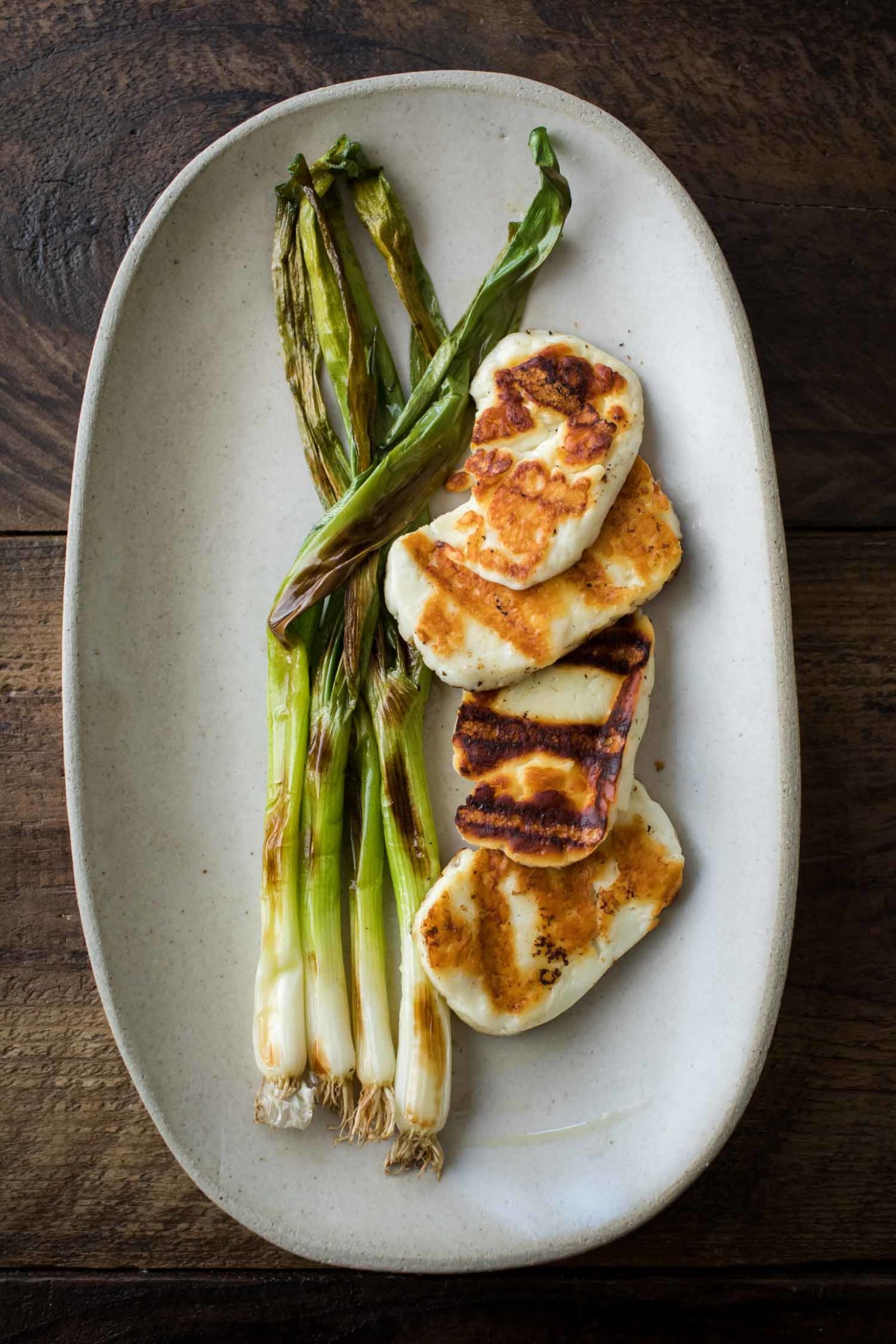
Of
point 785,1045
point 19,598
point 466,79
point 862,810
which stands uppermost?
point 466,79

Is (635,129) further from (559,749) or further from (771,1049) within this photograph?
(771,1049)

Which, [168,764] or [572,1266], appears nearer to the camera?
[168,764]

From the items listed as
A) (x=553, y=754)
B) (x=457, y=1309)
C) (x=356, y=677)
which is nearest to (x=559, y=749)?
(x=553, y=754)

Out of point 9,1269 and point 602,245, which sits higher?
point 602,245

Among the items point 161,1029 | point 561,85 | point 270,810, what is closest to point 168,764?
point 270,810

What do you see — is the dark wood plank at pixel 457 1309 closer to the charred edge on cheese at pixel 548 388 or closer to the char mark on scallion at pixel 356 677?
the char mark on scallion at pixel 356 677

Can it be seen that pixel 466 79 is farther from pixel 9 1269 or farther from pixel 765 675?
pixel 9 1269

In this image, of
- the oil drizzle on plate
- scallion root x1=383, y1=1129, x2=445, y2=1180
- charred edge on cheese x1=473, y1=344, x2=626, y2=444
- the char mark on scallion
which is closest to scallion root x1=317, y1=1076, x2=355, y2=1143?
the char mark on scallion
